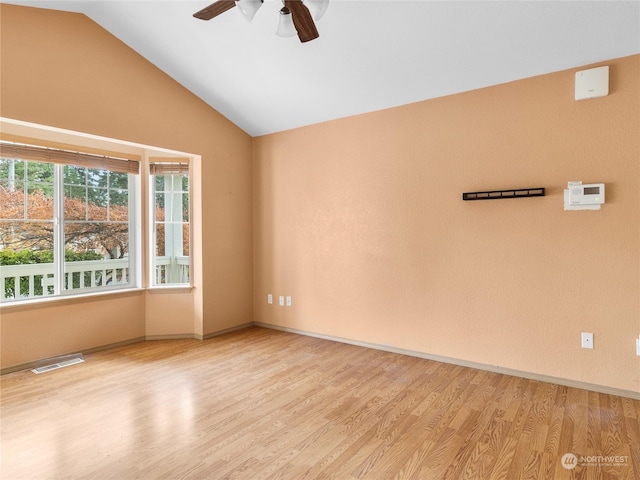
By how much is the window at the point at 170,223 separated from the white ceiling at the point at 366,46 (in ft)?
3.36

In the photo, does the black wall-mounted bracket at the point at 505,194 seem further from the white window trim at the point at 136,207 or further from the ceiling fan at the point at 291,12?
the white window trim at the point at 136,207

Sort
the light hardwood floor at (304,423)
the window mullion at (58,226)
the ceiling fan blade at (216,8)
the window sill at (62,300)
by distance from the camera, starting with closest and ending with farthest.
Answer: the light hardwood floor at (304,423), the ceiling fan blade at (216,8), the window sill at (62,300), the window mullion at (58,226)

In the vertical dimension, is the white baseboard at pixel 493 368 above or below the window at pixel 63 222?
below

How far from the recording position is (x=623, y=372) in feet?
8.76

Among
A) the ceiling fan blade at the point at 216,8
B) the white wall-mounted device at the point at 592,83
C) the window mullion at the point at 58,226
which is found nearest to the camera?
the ceiling fan blade at the point at 216,8

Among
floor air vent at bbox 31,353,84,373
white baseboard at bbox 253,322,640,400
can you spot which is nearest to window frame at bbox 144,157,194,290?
floor air vent at bbox 31,353,84,373

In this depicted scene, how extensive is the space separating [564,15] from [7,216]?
4850 millimetres

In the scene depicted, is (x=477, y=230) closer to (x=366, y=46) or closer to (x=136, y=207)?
(x=366, y=46)

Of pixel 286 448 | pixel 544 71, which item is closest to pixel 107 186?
pixel 286 448

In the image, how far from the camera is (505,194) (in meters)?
3.07

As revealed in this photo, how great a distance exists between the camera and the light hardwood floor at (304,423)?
6.19 feet

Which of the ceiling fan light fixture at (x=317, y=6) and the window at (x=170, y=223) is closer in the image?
the ceiling fan light fixture at (x=317, y=6)

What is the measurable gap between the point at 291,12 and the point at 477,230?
2.37 metres

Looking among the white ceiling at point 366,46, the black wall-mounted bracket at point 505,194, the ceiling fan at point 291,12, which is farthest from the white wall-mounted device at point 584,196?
the ceiling fan at point 291,12
